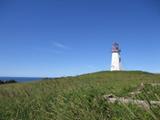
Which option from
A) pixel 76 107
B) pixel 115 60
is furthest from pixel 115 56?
pixel 76 107

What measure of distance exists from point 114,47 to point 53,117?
59615 mm

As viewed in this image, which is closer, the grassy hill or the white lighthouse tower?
the grassy hill

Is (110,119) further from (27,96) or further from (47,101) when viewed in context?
(27,96)

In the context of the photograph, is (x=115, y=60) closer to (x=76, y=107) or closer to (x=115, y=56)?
(x=115, y=56)

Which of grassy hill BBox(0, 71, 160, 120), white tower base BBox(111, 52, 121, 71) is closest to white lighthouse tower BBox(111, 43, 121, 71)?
white tower base BBox(111, 52, 121, 71)

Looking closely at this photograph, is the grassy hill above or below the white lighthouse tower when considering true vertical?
below

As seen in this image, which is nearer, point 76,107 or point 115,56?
point 76,107

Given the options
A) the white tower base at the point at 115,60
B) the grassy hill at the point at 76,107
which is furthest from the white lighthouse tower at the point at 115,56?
the grassy hill at the point at 76,107

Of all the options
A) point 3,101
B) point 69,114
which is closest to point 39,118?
point 69,114

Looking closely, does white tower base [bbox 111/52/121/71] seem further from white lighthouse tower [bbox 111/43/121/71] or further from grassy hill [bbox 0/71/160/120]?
grassy hill [bbox 0/71/160/120]

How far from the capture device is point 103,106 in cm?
509

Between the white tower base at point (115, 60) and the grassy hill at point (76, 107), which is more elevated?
the white tower base at point (115, 60)

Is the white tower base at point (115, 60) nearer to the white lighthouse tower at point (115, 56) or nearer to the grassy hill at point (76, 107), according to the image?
the white lighthouse tower at point (115, 56)

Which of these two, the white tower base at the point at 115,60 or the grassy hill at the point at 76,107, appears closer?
the grassy hill at the point at 76,107
